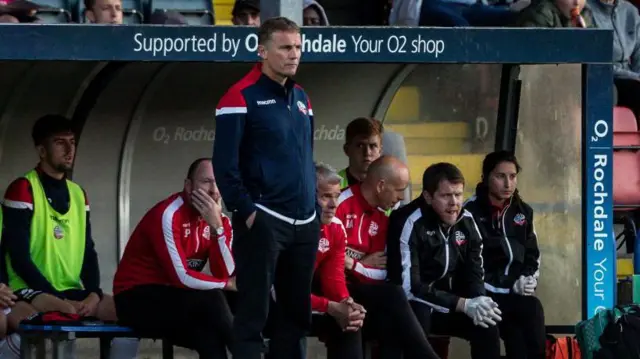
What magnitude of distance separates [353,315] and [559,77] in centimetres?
277

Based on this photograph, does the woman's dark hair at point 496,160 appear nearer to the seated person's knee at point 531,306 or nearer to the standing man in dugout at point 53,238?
the seated person's knee at point 531,306

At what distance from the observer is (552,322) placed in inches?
390

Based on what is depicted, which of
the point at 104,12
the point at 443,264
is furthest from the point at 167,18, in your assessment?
the point at 443,264

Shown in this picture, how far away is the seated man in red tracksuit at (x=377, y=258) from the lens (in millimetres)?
8141

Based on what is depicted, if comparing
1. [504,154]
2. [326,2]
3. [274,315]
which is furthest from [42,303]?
[326,2]

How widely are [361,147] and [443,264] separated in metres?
0.82

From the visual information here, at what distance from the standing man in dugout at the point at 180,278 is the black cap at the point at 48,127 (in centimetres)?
77

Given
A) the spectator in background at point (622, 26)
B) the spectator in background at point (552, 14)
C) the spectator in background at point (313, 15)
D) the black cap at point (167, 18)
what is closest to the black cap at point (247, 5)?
the black cap at point (167, 18)

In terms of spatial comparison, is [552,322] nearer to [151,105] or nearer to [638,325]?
[638,325]

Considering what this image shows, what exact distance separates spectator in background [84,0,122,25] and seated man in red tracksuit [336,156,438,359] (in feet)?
4.94

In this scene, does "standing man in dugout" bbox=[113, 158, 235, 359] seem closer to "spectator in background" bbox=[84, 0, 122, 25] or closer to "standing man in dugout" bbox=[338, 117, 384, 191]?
"standing man in dugout" bbox=[338, 117, 384, 191]

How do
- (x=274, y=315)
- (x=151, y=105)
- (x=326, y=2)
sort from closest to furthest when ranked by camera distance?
1. (x=274, y=315)
2. (x=151, y=105)
3. (x=326, y=2)

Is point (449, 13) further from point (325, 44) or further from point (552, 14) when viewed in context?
point (325, 44)

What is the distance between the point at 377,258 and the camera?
8.50 meters
